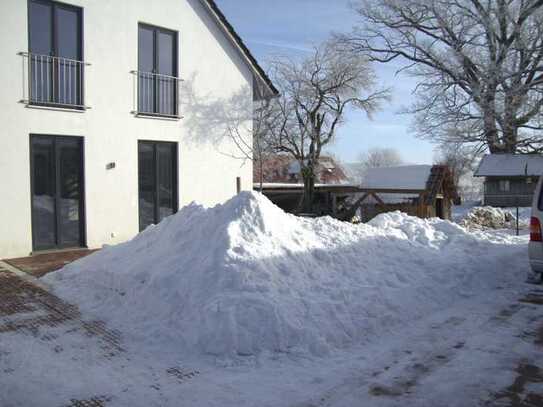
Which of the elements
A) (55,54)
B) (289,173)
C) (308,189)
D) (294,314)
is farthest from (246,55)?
(289,173)

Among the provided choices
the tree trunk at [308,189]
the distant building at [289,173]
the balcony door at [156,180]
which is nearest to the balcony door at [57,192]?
the balcony door at [156,180]

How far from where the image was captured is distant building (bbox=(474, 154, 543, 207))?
38.5 meters

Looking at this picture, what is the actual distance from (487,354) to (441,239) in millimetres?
5476

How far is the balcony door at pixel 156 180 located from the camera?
514 inches

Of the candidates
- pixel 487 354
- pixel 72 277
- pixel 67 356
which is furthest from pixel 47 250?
pixel 487 354

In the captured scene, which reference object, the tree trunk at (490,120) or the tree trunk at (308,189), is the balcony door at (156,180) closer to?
the tree trunk at (308,189)

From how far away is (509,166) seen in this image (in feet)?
126

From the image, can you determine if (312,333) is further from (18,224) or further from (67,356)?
(18,224)

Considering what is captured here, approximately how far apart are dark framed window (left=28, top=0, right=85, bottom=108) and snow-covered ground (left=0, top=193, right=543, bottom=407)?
460cm

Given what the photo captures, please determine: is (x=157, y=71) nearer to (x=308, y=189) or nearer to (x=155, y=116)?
(x=155, y=116)

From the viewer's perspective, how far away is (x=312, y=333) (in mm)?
5527

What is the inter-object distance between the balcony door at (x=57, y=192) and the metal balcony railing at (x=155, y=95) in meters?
2.02

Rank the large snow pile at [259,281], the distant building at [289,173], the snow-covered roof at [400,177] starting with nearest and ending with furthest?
the large snow pile at [259,281] → the snow-covered roof at [400,177] → the distant building at [289,173]

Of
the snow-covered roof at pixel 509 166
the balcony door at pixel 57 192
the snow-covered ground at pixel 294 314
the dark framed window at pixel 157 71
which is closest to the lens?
the snow-covered ground at pixel 294 314
